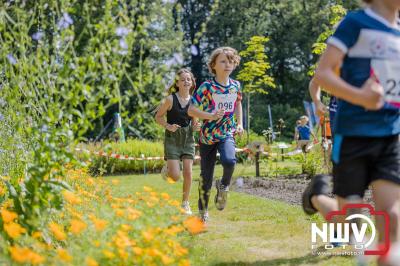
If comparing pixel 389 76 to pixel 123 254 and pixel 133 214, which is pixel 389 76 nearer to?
pixel 123 254

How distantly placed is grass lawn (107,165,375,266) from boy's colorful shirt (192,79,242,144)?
918mm

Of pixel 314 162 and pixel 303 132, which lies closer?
pixel 314 162

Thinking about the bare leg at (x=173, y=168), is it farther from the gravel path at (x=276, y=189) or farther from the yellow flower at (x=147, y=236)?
the yellow flower at (x=147, y=236)

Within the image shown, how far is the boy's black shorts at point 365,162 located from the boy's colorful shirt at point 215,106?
3.01 m

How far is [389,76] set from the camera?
2.85 metres

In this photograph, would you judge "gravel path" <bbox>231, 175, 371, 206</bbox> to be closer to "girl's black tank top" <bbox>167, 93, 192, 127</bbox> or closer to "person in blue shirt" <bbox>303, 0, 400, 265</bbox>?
"girl's black tank top" <bbox>167, 93, 192, 127</bbox>

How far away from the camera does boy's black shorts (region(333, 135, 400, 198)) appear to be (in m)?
2.87

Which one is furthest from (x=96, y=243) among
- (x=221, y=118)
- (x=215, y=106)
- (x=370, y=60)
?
(x=215, y=106)

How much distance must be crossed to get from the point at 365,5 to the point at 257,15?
4825 cm

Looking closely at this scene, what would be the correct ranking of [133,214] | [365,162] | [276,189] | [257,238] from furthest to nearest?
1. [276,189]
2. [257,238]
3. [133,214]
4. [365,162]

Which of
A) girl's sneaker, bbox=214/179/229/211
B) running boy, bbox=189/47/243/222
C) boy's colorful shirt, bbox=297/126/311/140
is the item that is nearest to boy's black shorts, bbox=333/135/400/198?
running boy, bbox=189/47/243/222

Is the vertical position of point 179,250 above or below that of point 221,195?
above

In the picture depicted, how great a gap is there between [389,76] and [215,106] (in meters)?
3.22

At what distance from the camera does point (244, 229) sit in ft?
19.4
